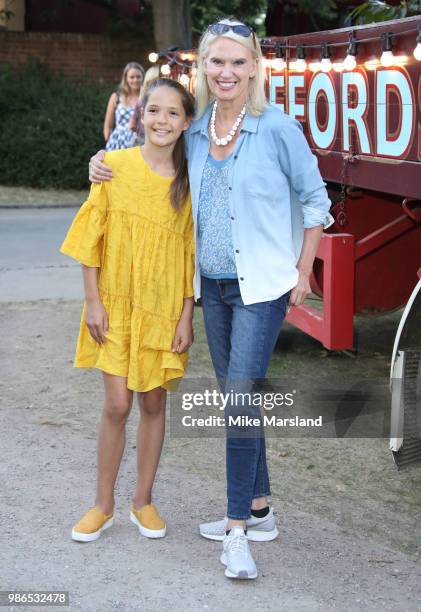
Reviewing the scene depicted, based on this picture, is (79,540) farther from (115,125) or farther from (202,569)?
(115,125)

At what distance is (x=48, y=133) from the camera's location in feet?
56.4

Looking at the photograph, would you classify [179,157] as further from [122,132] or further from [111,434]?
[122,132]

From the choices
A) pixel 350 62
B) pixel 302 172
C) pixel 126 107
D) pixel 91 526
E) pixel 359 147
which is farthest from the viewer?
pixel 126 107

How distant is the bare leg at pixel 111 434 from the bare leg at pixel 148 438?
67 mm

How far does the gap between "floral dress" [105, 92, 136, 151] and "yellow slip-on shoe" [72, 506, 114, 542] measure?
7068 millimetres

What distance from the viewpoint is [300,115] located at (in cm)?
562

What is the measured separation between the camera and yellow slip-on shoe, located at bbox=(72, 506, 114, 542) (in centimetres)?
367

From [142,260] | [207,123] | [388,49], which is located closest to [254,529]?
[142,260]

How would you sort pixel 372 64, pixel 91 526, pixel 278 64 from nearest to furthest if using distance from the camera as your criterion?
pixel 91 526
pixel 372 64
pixel 278 64

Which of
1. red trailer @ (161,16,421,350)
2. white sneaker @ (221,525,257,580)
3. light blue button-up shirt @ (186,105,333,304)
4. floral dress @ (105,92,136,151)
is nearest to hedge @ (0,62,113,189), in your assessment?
floral dress @ (105,92,136,151)

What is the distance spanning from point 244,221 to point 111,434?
3.16ft

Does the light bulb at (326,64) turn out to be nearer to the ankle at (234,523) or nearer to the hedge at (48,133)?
the ankle at (234,523)

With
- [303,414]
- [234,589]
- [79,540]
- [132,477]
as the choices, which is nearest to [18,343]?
[303,414]

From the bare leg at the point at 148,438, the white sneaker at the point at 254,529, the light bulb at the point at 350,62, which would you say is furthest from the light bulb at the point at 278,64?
the white sneaker at the point at 254,529
